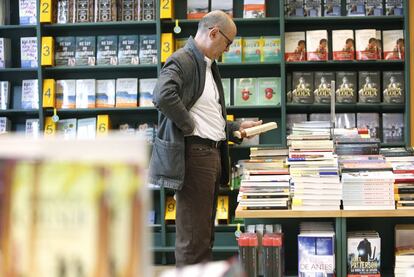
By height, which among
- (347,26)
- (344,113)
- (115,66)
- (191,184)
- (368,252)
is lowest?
(368,252)

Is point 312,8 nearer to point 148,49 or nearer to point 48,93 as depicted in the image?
point 148,49

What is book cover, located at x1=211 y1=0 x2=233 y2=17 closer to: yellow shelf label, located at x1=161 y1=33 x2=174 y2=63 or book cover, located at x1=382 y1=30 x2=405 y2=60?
yellow shelf label, located at x1=161 y1=33 x2=174 y2=63

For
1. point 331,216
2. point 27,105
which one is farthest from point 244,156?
point 331,216

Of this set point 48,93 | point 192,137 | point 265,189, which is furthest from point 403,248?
point 48,93

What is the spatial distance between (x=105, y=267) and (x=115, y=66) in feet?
16.5

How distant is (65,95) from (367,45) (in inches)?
106

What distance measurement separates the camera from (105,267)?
0.69 meters

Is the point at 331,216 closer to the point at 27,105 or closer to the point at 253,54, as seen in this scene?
the point at 253,54

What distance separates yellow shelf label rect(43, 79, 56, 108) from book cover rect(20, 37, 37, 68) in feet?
0.77

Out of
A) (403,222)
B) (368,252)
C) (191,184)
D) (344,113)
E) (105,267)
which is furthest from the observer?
(344,113)

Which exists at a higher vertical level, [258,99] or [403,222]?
[258,99]

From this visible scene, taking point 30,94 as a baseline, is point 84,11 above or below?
above

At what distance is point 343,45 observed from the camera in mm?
5484

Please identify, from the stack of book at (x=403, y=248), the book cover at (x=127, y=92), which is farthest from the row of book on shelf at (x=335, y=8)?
the stack of book at (x=403, y=248)
